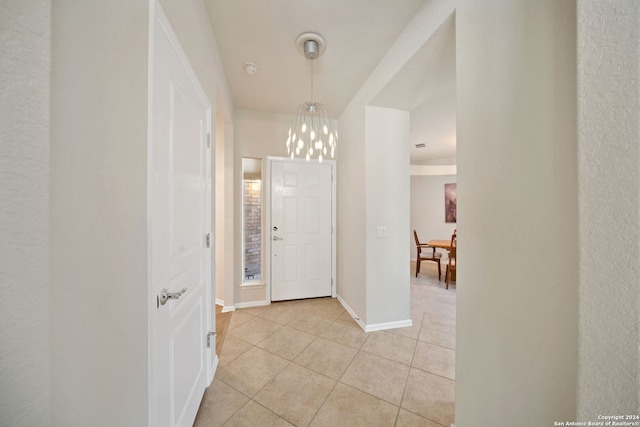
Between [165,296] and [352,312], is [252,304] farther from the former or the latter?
[165,296]

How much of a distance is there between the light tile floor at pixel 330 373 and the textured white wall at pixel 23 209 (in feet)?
4.54

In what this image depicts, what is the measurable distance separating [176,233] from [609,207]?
1.54 m

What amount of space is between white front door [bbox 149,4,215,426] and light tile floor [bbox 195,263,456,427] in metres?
0.35

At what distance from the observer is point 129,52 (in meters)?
0.71

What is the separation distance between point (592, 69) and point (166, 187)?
4.86 feet

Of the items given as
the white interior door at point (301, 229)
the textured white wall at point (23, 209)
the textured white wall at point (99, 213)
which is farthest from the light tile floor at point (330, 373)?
the textured white wall at point (23, 209)

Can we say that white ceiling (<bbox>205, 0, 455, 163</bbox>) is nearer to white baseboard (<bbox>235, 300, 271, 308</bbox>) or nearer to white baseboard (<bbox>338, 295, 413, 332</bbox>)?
white baseboard (<bbox>338, 295, 413, 332</bbox>)

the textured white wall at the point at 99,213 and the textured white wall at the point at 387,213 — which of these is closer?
the textured white wall at the point at 99,213

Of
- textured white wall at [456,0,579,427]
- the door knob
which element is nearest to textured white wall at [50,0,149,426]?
the door knob

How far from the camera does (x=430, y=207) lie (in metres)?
6.05

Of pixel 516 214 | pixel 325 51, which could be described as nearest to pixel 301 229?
pixel 325 51

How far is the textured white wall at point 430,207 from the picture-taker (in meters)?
5.88

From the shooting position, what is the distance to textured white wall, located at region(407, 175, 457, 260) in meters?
5.88

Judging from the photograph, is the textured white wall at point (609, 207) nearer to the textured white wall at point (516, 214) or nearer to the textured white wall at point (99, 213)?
the textured white wall at point (516, 214)
